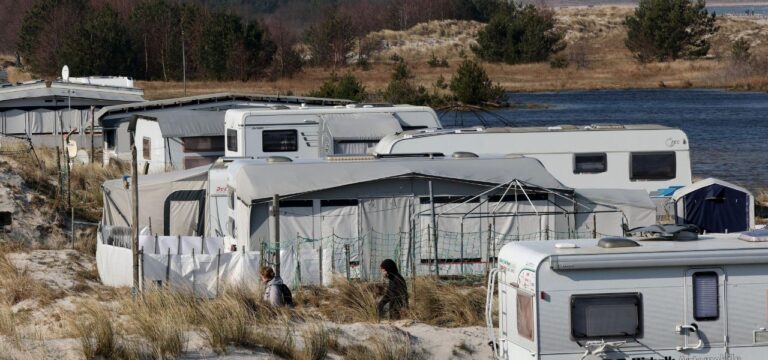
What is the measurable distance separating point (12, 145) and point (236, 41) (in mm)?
47978

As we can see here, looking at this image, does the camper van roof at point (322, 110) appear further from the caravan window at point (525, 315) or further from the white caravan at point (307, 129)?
the caravan window at point (525, 315)

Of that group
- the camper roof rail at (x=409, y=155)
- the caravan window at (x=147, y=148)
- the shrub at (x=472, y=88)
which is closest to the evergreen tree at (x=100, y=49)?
the shrub at (x=472, y=88)

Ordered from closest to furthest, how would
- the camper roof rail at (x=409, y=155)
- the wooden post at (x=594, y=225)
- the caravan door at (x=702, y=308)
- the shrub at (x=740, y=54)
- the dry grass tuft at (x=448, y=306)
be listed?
1. the caravan door at (x=702, y=308)
2. the dry grass tuft at (x=448, y=306)
3. the wooden post at (x=594, y=225)
4. the camper roof rail at (x=409, y=155)
5. the shrub at (x=740, y=54)

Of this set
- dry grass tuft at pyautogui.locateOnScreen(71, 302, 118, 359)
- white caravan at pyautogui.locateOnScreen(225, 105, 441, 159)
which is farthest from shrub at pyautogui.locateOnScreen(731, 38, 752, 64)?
dry grass tuft at pyautogui.locateOnScreen(71, 302, 118, 359)

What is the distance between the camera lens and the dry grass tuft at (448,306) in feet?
53.3

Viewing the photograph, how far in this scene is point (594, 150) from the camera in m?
24.9

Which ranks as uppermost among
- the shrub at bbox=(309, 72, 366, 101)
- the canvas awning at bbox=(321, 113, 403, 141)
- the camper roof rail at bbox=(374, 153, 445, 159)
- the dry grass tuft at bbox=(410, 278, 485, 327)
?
the shrub at bbox=(309, 72, 366, 101)

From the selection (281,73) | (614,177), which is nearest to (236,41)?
(281,73)

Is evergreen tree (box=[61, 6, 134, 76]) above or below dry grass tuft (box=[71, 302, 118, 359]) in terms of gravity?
above

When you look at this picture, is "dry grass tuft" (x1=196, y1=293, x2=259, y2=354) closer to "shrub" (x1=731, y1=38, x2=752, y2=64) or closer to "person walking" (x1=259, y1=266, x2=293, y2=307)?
"person walking" (x1=259, y1=266, x2=293, y2=307)

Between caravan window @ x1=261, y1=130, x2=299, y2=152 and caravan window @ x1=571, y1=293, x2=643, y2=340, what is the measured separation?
15998mm

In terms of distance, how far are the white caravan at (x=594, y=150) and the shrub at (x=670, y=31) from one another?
7756cm

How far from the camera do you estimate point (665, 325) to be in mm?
12680

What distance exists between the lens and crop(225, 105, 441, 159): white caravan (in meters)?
27.3
